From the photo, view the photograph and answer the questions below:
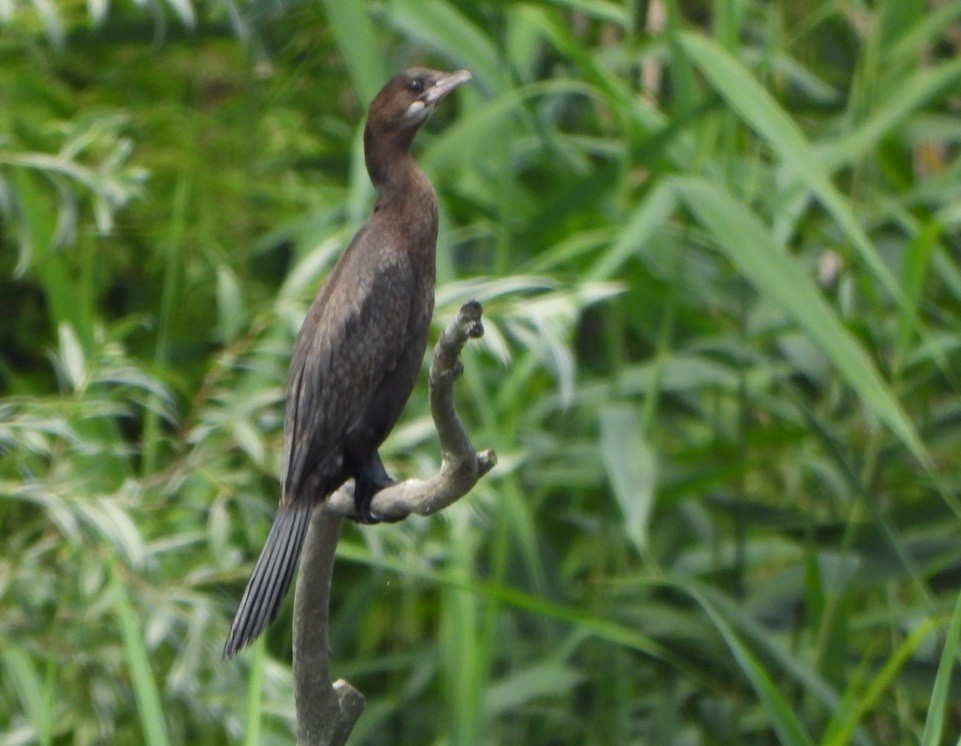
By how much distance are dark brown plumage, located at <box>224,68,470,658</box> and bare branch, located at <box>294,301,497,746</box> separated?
0.10 metres

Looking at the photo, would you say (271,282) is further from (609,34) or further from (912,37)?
(912,37)

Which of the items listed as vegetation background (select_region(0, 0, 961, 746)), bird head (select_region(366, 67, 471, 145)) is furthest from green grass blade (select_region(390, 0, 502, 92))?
bird head (select_region(366, 67, 471, 145))

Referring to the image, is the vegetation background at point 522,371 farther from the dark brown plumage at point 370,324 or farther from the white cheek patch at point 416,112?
the white cheek patch at point 416,112

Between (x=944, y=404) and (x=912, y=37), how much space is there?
87 centimetres

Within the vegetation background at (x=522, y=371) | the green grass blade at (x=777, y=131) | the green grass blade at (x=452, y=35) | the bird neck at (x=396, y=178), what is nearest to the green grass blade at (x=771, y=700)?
the vegetation background at (x=522, y=371)

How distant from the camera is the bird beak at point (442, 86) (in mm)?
1911

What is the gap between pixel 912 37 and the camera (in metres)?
2.99

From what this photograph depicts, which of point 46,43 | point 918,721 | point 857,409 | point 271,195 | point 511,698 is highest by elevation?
point 46,43

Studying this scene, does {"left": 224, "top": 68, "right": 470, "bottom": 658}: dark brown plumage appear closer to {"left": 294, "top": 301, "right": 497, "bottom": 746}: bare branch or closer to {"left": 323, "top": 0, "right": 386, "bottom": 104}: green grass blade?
{"left": 294, "top": 301, "right": 497, "bottom": 746}: bare branch

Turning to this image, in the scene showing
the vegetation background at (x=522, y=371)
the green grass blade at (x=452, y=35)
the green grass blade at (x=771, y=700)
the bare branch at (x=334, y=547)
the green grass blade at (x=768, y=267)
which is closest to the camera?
the bare branch at (x=334, y=547)

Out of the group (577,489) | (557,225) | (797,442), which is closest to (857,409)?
(797,442)

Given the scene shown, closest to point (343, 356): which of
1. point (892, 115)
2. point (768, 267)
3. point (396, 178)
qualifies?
point (396, 178)

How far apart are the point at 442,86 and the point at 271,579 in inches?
27.5

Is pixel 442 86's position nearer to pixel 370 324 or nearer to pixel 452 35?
pixel 370 324
